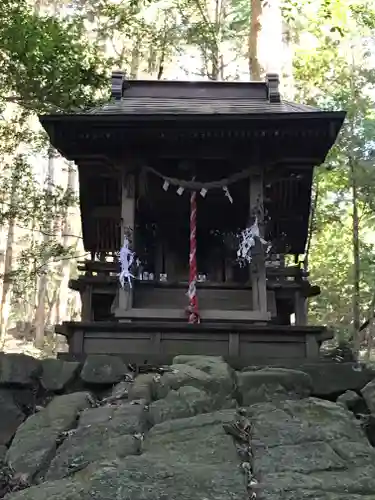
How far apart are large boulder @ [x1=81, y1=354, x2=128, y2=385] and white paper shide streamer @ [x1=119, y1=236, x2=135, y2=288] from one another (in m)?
1.57

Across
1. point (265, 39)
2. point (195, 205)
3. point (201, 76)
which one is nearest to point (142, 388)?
point (195, 205)

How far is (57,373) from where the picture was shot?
5883 mm

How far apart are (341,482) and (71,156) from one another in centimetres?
595

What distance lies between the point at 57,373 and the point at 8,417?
0.66 m

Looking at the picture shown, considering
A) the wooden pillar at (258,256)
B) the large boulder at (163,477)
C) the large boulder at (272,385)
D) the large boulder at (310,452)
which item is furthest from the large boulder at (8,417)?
the wooden pillar at (258,256)

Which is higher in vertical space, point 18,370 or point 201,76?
point 201,76

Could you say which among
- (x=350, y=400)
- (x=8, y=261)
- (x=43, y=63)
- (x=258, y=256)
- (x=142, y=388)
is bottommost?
(x=350, y=400)

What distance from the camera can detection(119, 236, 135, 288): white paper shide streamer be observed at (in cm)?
A: 744

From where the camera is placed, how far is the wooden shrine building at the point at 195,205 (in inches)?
275

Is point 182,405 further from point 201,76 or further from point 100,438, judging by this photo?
point 201,76

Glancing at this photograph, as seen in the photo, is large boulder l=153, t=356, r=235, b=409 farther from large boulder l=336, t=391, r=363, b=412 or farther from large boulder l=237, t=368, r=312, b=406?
large boulder l=336, t=391, r=363, b=412

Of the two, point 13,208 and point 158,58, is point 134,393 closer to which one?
point 13,208

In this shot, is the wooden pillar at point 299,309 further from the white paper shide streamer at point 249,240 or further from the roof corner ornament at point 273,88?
the roof corner ornament at point 273,88

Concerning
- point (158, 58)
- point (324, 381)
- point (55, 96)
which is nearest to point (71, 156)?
point (55, 96)
